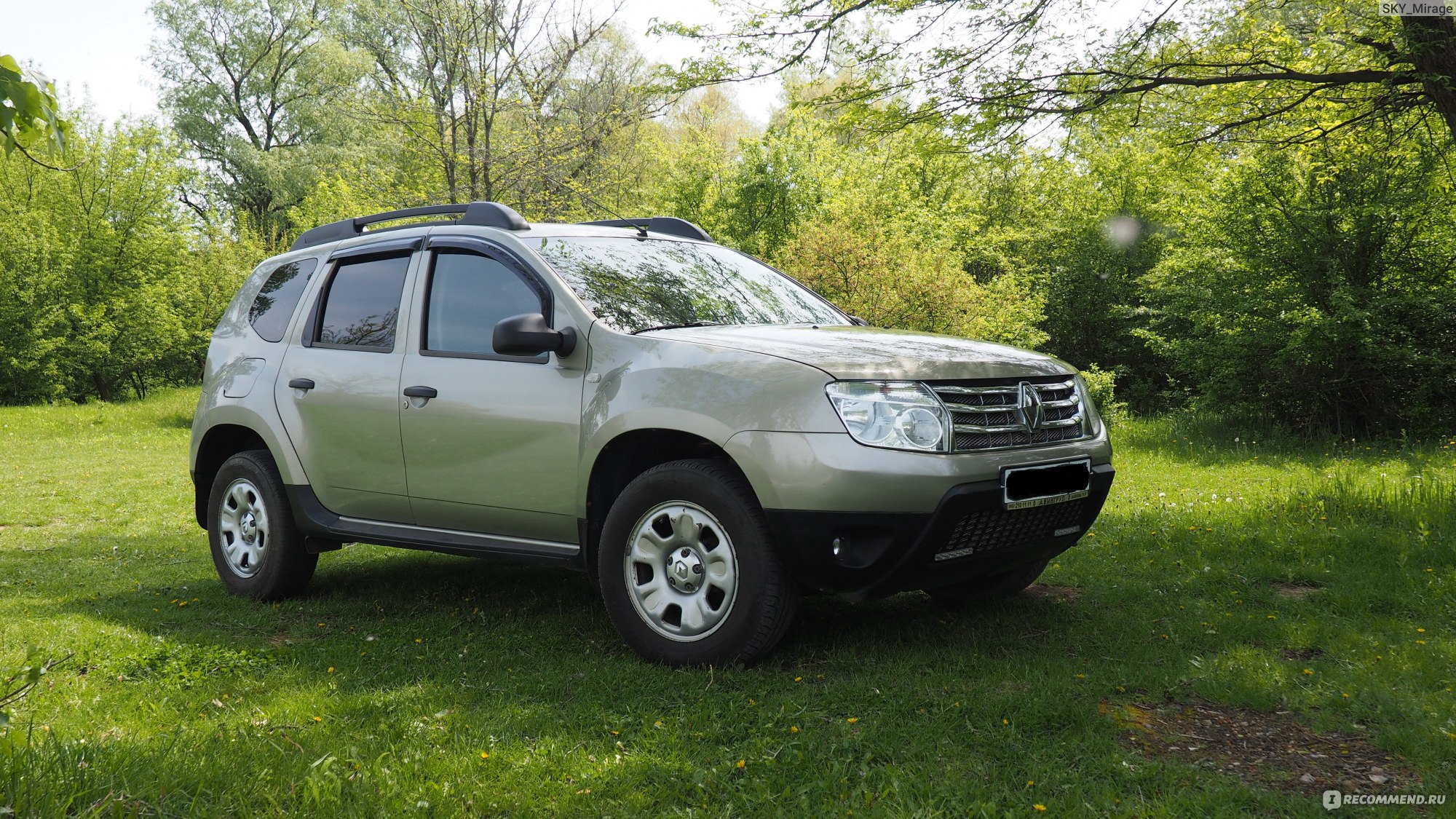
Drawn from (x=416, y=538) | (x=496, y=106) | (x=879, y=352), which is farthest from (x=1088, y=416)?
(x=496, y=106)

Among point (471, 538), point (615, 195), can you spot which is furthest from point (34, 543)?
point (615, 195)

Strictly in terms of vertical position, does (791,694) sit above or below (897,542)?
below

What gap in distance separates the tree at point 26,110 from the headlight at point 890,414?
244 centimetres

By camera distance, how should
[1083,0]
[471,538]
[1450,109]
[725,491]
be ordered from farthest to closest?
[1083,0], [1450,109], [471,538], [725,491]

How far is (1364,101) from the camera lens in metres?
8.58

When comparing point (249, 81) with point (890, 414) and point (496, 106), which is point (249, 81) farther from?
point (890, 414)

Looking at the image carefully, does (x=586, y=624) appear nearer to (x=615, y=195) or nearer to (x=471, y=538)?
(x=471, y=538)

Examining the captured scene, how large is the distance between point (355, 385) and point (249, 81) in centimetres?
3974

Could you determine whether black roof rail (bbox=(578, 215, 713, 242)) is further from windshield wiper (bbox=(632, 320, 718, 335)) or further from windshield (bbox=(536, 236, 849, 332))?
windshield wiper (bbox=(632, 320, 718, 335))

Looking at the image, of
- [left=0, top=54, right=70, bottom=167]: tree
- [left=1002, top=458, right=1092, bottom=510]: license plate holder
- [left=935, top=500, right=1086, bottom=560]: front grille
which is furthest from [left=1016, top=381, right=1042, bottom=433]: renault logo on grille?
Answer: [left=0, top=54, right=70, bottom=167]: tree

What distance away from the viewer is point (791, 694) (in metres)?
3.91

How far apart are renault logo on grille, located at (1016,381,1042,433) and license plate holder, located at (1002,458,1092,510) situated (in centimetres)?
17

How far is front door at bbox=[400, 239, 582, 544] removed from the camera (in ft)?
14.9

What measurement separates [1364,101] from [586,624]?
298 inches
